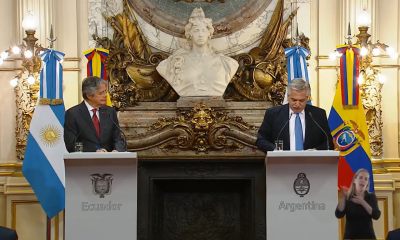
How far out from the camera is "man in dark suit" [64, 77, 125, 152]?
17.1 ft

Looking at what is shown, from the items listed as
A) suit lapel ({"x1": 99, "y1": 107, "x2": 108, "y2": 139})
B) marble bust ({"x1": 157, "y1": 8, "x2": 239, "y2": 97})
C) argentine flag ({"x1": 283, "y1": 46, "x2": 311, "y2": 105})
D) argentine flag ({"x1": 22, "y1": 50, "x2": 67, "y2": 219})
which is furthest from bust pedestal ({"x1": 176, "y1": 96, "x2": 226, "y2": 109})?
suit lapel ({"x1": 99, "y1": 107, "x2": 108, "y2": 139})

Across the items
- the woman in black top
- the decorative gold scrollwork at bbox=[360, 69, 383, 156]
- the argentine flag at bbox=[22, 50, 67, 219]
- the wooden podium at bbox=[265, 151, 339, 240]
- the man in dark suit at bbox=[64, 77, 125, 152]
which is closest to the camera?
the wooden podium at bbox=[265, 151, 339, 240]

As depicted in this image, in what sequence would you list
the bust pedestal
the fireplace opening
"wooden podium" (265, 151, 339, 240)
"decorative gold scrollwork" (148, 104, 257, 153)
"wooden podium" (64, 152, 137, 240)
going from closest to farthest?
"wooden podium" (265, 151, 339, 240) → "wooden podium" (64, 152, 137, 240) → the fireplace opening → "decorative gold scrollwork" (148, 104, 257, 153) → the bust pedestal

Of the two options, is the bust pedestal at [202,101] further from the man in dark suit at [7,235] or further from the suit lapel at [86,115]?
the man in dark suit at [7,235]

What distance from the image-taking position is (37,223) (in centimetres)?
745

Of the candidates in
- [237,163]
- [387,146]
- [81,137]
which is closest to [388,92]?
[387,146]

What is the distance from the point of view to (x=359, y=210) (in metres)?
6.05

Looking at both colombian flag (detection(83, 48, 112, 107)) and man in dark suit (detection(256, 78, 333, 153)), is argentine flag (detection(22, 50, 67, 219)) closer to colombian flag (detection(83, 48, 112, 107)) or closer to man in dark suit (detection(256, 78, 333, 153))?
colombian flag (detection(83, 48, 112, 107))

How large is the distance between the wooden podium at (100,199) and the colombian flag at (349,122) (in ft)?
9.60

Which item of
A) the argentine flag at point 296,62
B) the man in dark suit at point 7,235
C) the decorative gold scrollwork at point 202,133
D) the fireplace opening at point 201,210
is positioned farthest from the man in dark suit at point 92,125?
the argentine flag at point 296,62

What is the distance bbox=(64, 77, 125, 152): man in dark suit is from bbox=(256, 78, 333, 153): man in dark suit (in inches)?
45.2

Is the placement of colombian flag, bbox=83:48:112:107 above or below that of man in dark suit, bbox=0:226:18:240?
above

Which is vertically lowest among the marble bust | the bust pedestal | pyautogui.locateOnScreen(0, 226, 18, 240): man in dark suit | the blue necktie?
pyautogui.locateOnScreen(0, 226, 18, 240): man in dark suit

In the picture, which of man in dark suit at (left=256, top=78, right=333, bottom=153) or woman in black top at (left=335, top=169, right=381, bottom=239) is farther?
woman in black top at (left=335, top=169, right=381, bottom=239)
